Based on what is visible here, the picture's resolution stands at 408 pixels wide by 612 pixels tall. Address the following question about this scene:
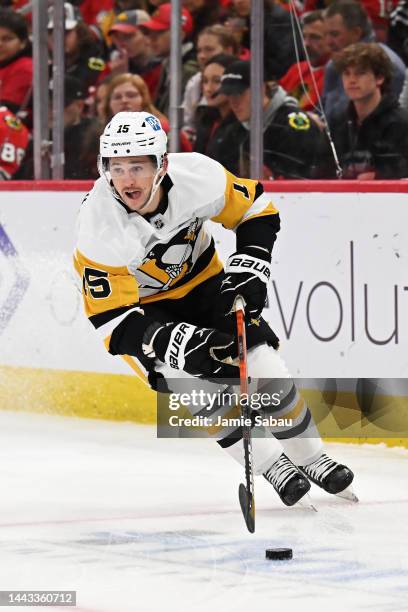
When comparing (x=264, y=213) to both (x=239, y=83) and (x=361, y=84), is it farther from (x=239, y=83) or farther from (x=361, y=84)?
(x=239, y=83)

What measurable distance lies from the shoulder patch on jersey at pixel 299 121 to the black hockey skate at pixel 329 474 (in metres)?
1.84

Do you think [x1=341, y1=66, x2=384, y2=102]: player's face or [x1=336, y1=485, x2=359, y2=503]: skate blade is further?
[x1=341, y1=66, x2=384, y2=102]: player's face

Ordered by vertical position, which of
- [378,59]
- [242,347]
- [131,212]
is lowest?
[242,347]

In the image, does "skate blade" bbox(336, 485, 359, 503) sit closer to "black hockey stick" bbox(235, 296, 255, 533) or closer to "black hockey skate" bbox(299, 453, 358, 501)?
"black hockey skate" bbox(299, 453, 358, 501)

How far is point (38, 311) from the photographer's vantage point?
673 cm

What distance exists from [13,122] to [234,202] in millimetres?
2631

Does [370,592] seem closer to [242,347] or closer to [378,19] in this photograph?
[242,347]

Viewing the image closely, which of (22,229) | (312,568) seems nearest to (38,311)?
(22,229)

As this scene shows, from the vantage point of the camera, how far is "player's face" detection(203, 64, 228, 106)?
249 inches

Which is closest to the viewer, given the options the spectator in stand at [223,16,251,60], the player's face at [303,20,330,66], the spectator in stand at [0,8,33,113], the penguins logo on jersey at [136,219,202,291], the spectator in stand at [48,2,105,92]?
the penguins logo on jersey at [136,219,202,291]

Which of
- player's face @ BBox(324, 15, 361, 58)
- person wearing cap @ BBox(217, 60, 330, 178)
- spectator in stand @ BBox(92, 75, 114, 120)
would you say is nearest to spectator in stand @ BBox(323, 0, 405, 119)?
player's face @ BBox(324, 15, 361, 58)

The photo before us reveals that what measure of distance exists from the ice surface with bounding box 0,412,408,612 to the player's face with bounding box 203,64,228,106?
1535 millimetres

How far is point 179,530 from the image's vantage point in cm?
432

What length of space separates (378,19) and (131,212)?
2.34 m
